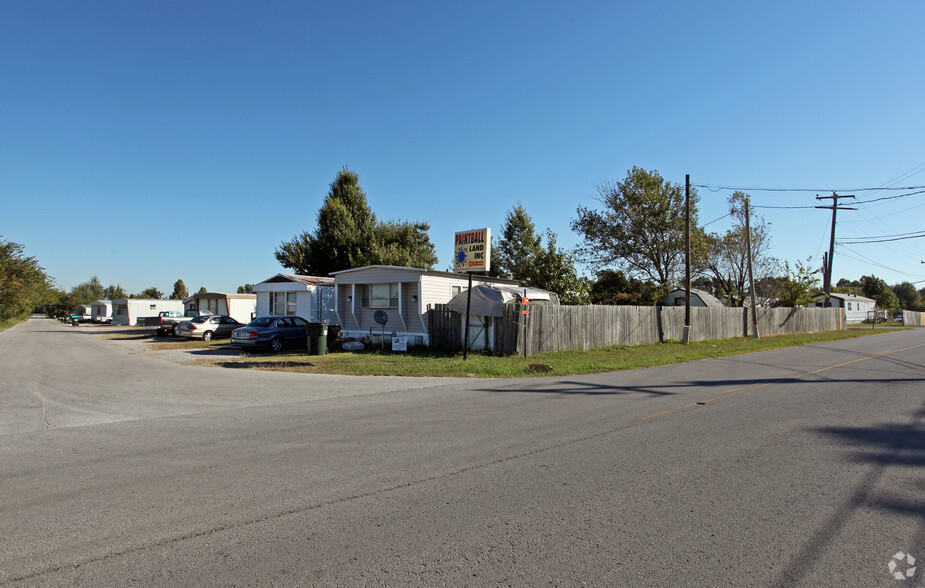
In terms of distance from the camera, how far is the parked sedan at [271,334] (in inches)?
754

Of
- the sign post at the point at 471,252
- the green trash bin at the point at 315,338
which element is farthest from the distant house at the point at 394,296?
the sign post at the point at 471,252

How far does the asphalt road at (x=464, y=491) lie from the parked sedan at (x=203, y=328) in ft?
58.2

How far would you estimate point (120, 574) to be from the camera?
10.6ft

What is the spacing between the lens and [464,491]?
464 centimetres

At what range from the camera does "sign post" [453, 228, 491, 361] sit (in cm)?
1591

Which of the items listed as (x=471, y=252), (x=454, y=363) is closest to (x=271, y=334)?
(x=454, y=363)

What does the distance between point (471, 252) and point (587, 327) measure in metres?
6.85

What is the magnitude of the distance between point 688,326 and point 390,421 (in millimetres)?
21269

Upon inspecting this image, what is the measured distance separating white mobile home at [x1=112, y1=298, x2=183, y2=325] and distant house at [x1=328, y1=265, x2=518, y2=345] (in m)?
41.5

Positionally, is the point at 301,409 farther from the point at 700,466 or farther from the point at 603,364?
the point at 603,364

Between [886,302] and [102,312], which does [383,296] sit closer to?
[102,312]

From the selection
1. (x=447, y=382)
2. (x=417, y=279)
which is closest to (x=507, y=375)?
(x=447, y=382)

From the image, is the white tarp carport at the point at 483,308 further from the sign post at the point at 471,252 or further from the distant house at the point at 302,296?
the distant house at the point at 302,296

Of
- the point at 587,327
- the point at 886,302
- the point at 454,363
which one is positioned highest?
the point at 886,302
